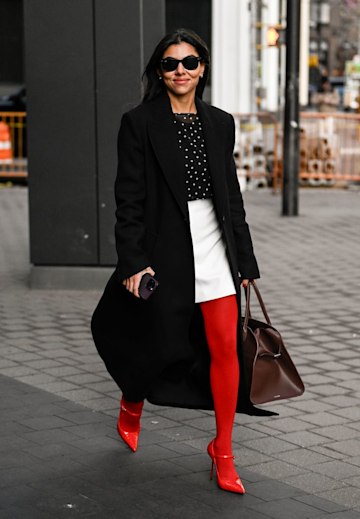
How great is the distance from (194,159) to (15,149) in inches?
670

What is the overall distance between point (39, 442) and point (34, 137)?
4.40m

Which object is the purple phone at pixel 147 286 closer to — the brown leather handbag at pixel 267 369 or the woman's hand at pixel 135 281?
the woman's hand at pixel 135 281

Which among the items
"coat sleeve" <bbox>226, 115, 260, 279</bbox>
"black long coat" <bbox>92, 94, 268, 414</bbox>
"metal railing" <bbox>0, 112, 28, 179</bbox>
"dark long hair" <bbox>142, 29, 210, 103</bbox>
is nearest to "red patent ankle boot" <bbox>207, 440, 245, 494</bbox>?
"black long coat" <bbox>92, 94, 268, 414</bbox>

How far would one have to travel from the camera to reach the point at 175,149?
4.76 m

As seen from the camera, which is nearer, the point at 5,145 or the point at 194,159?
the point at 194,159

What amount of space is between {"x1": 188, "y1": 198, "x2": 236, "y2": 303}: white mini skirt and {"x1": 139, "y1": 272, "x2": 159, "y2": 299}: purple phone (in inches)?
7.6

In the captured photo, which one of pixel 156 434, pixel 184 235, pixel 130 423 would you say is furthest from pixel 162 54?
pixel 156 434

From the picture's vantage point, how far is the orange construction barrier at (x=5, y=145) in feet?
68.8

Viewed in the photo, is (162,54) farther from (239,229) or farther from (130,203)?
(239,229)

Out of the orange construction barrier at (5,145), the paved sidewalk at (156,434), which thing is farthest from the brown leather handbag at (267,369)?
the orange construction barrier at (5,145)

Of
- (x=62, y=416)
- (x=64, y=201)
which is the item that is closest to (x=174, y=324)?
(x=62, y=416)

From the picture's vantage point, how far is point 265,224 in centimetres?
1393

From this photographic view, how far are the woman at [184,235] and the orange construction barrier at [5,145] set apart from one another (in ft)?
53.7

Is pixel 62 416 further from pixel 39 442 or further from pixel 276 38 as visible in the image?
pixel 276 38
